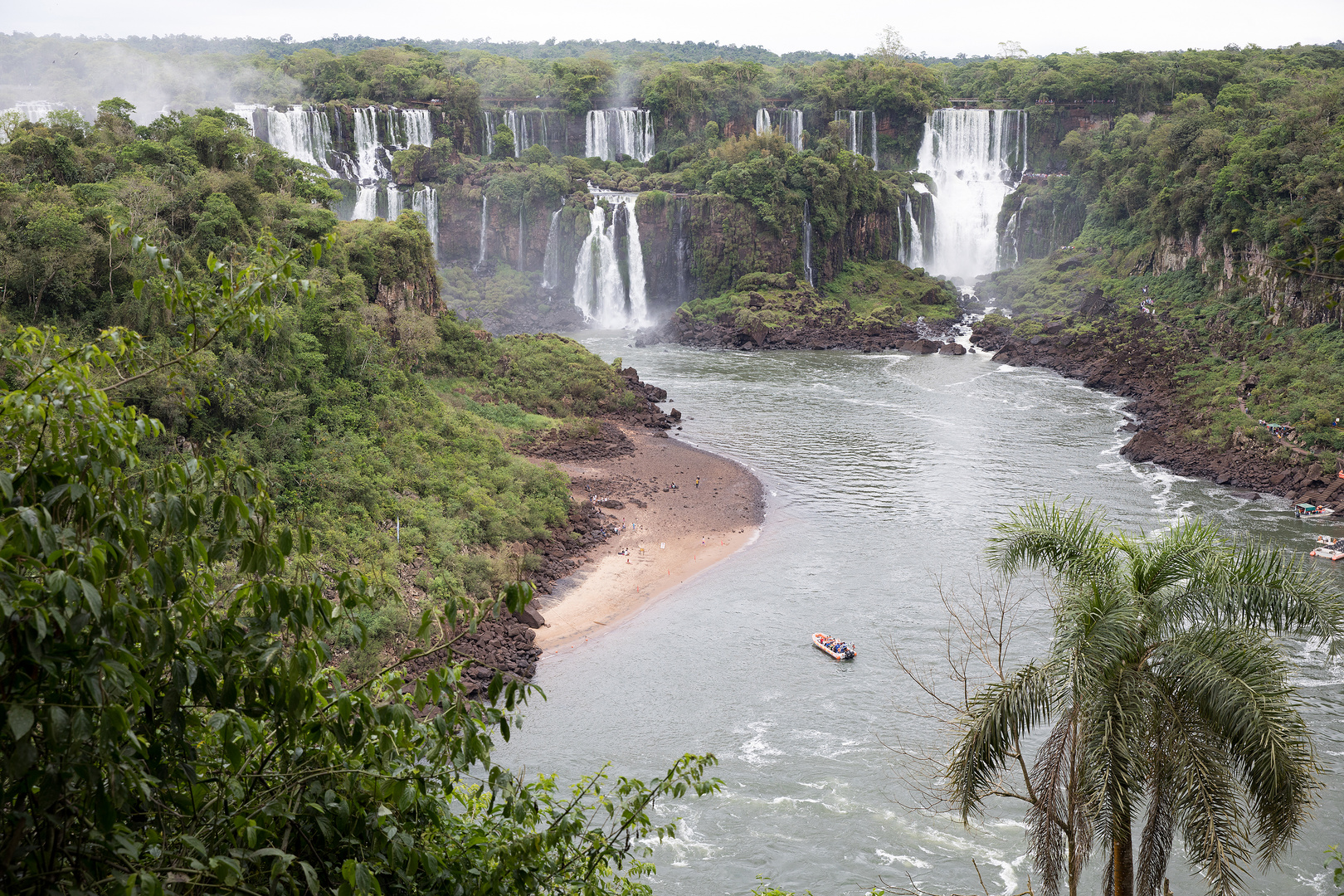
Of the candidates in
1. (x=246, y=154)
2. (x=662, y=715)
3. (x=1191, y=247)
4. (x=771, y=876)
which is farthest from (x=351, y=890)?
(x=1191, y=247)

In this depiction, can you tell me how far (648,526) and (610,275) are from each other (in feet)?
159

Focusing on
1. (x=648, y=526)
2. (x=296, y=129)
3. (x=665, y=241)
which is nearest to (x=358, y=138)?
(x=296, y=129)

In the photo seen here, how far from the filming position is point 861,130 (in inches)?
3895

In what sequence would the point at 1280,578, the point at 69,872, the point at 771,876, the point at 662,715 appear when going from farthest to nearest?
the point at 662,715, the point at 771,876, the point at 1280,578, the point at 69,872

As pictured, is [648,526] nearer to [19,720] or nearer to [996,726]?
[996,726]

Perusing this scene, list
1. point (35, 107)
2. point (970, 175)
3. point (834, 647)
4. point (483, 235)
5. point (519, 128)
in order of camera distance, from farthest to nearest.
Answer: point (970, 175) < point (519, 128) < point (483, 235) < point (35, 107) < point (834, 647)

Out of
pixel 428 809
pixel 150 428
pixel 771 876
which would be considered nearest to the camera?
pixel 150 428

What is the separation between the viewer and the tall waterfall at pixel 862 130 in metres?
98.6

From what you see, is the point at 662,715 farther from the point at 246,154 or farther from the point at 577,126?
the point at 577,126

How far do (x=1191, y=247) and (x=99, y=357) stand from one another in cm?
6984

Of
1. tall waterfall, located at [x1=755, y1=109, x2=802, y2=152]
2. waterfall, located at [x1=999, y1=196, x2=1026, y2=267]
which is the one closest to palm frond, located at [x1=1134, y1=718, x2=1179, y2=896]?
waterfall, located at [x1=999, y1=196, x2=1026, y2=267]

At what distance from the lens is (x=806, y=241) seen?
3278 inches

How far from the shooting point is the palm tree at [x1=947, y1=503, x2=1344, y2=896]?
8938mm

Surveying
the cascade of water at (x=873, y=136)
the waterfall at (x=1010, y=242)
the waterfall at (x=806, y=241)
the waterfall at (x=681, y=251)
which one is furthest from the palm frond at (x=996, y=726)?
the cascade of water at (x=873, y=136)
